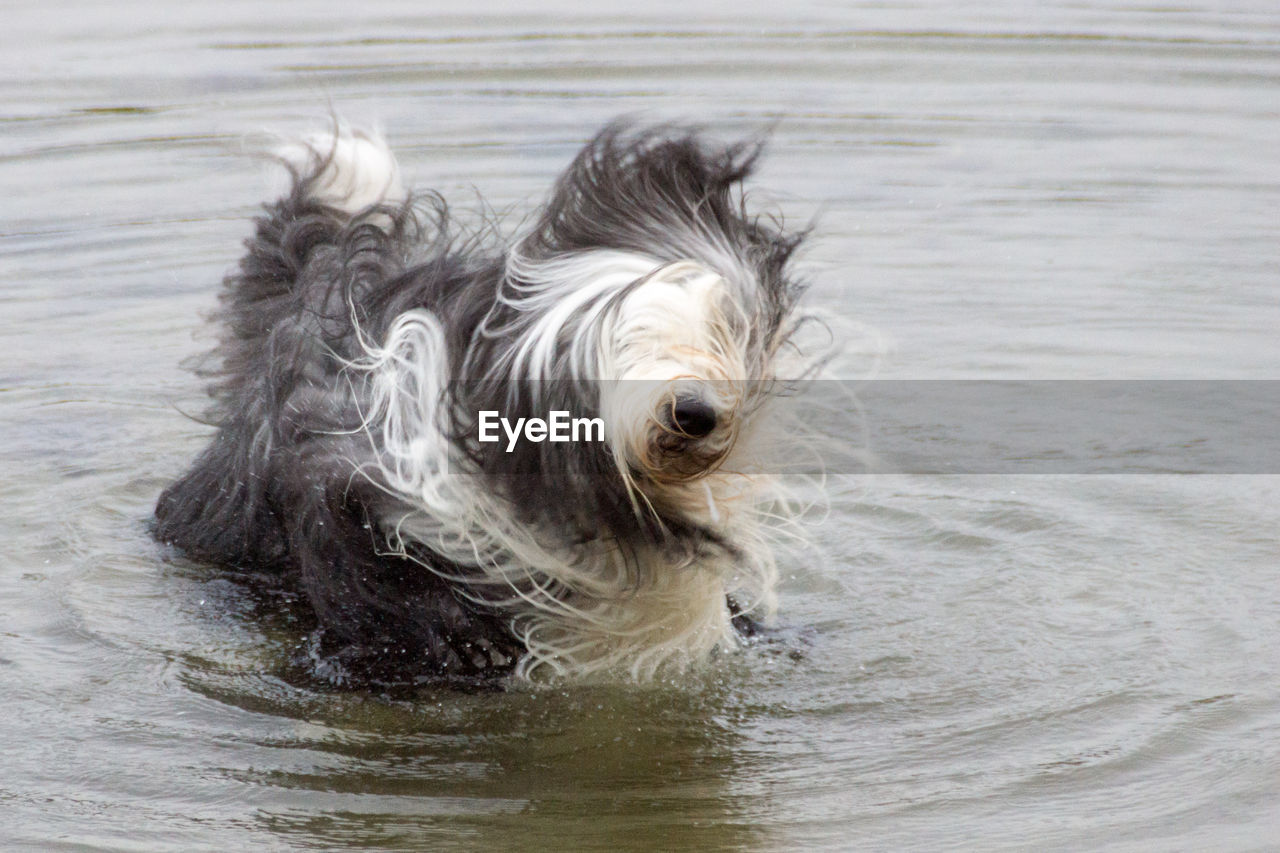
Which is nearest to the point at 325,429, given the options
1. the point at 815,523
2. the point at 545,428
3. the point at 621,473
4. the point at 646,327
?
the point at 545,428

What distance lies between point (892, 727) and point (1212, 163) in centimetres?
572

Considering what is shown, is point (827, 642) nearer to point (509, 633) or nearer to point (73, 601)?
point (509, 633)

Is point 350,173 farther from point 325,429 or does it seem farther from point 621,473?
point 621,473

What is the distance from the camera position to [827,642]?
4426 millimetres

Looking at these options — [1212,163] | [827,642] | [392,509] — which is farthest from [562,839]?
[1212,163]

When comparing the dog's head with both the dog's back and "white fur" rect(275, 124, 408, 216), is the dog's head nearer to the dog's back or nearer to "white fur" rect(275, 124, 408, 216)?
the dog's back


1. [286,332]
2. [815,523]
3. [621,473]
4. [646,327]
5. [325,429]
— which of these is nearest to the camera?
[646,327]

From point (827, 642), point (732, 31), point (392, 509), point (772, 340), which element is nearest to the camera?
point (772, 340)

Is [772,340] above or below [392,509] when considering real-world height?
above

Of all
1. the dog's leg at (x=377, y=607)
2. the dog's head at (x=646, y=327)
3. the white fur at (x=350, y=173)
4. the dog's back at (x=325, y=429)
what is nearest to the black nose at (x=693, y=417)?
the dog's head at (x=646, y=327)

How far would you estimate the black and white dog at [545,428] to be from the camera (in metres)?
3.23

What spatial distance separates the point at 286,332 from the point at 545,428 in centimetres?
123

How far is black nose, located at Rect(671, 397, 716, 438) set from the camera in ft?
10.2

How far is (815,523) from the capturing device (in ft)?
16.2
